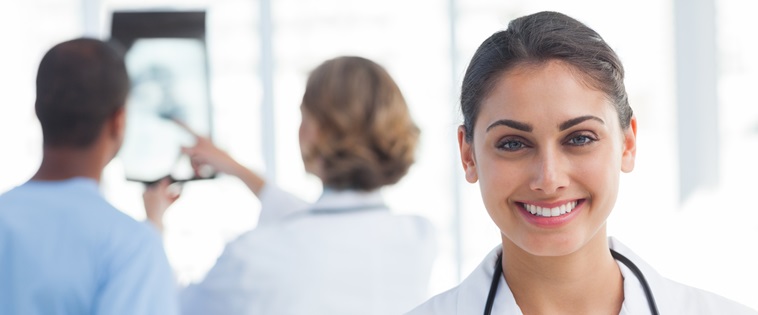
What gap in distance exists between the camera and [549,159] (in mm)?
1054

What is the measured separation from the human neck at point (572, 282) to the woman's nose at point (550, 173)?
0.13 metres

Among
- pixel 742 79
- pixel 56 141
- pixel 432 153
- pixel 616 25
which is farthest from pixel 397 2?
pixel 56 141

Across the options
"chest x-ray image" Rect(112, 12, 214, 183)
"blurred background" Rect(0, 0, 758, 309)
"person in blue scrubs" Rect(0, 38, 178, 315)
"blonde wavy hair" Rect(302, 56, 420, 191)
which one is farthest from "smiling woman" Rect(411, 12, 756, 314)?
"blurred background" Rect(0, 0, 758, 309)

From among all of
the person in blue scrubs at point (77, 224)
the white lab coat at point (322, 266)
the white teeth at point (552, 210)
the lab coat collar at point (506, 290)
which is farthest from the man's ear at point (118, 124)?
the white teeth at point (552, 210)

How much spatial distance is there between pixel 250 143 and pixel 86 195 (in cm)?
218

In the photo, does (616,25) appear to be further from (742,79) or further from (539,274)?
(539,274)

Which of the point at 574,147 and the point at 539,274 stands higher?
the point at 574,147

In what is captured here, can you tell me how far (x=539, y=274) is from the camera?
1171 mm

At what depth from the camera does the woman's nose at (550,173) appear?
105cm

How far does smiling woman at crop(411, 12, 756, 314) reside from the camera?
3.52 ft

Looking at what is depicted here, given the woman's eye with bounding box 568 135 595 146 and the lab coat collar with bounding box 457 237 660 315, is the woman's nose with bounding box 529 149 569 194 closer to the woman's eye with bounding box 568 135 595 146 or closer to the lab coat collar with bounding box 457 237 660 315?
the woman's eye with bounding box 568 135 595 146

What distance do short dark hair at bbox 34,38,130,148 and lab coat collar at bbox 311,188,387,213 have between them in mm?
420

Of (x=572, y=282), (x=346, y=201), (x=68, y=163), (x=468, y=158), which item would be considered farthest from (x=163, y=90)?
(x=572, y=282)

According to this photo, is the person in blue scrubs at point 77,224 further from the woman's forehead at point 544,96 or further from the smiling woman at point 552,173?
the woman's forehead at point 544,96
